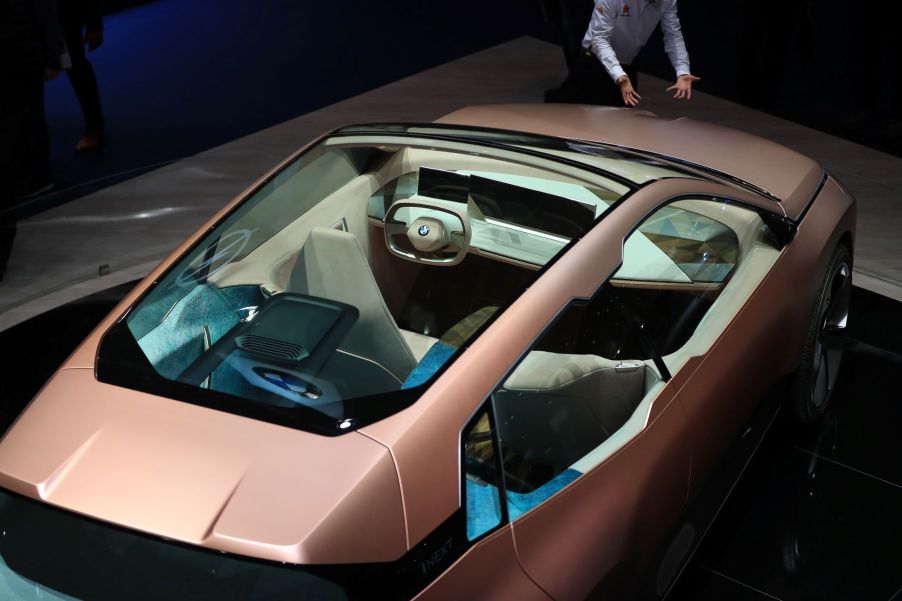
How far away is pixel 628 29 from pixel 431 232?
8.61 feet

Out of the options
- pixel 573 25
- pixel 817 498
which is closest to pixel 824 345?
pixel 817 498

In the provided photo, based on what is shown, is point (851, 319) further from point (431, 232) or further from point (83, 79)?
point (83, 79)

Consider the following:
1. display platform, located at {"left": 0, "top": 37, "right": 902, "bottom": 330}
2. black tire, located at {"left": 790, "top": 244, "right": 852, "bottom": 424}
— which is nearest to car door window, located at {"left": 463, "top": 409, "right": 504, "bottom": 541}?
black tire, located at {"left": 790, "top": 244, "right": 852, "bottom": 424}

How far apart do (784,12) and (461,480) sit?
559cm

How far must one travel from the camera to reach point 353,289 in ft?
7.54

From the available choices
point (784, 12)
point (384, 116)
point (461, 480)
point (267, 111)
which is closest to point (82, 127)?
point (267, 111)

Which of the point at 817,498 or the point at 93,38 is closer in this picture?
the point at 817,498

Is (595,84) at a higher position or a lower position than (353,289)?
lower

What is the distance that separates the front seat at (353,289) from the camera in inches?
82.4

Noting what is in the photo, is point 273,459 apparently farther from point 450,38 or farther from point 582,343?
point 450,38

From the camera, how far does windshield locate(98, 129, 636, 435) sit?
6.54 ft

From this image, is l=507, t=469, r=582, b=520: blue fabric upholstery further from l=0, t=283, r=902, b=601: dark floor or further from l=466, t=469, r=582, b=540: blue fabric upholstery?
l=0, t=283, r=902, b=601: dark floor

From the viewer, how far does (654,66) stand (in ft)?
23.8

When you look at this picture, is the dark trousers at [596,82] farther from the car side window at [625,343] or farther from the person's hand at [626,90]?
the car side window at [625,343]
